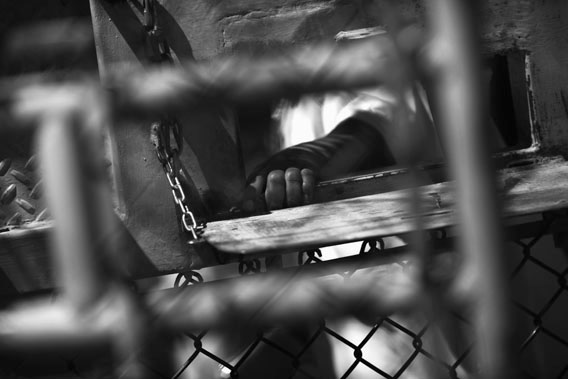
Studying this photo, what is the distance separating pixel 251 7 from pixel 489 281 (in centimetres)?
122

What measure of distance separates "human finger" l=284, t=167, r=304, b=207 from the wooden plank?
0.12 meters

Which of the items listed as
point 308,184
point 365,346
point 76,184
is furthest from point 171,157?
point 76,184

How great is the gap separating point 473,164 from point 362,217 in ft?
1.81

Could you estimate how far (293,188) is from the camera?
4.71ft

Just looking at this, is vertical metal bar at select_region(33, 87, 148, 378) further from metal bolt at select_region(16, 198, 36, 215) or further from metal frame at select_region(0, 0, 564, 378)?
metal bolt at select_region(16, 198, 36, 215)

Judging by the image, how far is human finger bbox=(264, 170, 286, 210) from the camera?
1390 millimetres

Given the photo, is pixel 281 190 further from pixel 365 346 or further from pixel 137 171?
pixel 365 346

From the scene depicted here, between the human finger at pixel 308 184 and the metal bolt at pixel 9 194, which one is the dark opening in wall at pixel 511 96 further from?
the metal bolt at pixel 9 194

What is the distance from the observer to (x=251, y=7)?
5.06 feet

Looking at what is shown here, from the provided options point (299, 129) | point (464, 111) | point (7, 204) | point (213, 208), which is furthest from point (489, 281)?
point (299, 129)

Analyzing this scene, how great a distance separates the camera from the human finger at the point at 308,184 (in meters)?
1.43

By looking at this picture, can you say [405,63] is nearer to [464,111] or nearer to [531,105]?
[464,111]

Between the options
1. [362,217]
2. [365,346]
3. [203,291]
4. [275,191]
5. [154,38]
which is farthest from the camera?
[365,346]

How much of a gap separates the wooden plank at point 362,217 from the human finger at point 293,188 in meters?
0.12
